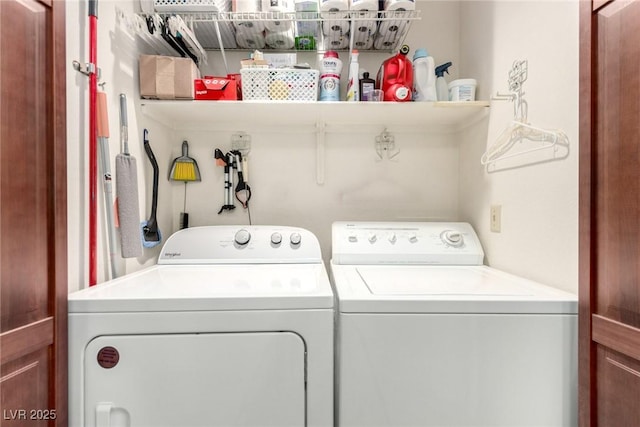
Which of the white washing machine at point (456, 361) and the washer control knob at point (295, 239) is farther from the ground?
the washer control knob at point (295, 239)

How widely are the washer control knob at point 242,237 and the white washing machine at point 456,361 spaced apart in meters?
0.80

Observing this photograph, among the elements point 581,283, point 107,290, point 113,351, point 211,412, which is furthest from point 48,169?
point 581,283

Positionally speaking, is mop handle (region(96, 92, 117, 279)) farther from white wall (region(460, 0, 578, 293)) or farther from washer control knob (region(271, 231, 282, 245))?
white wall (region(460, 0, 578, 293))

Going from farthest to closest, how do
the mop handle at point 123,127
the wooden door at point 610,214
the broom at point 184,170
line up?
the broom at point 184,170
the mop handle at point 123,127
the wooden door at point 610,214

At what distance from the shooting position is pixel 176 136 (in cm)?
187

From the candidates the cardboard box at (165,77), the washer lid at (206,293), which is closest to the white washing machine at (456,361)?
the washer lid at (206,293)

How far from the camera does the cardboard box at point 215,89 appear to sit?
150 cm

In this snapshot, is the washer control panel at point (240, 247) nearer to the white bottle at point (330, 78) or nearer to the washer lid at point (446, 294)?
the washer lid at point (446, 294)

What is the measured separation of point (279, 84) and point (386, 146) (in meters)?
0.77

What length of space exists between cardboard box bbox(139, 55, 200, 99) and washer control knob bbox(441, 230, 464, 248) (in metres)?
1.48

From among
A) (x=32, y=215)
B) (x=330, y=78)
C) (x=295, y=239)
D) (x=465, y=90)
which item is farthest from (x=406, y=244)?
(x=32, y=215)

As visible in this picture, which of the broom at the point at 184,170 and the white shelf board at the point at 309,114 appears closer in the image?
the white shelf board at the point at 309,114

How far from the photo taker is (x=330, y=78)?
5.05 ft

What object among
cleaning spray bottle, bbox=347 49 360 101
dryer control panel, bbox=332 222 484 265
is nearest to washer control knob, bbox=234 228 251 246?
dryer control panel, bbox=332 222 484 265
